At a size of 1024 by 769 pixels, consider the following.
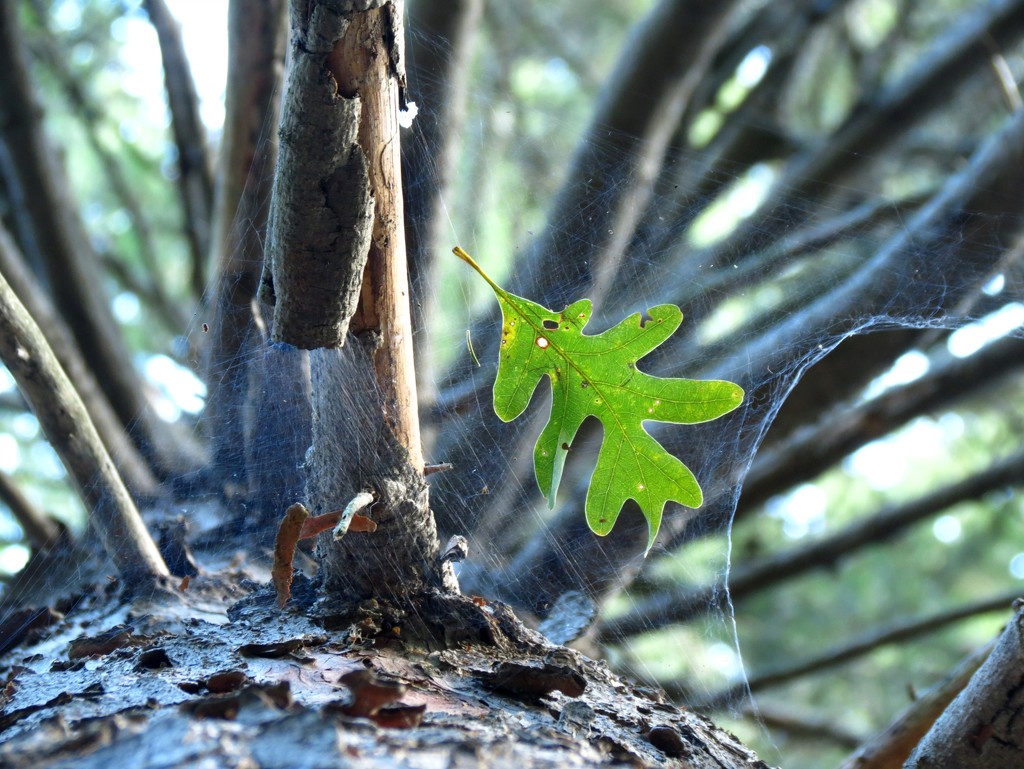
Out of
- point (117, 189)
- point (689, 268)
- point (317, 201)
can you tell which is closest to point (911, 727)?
point (689, 268)

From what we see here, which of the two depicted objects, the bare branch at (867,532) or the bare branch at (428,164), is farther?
the bare branch at (867,532)

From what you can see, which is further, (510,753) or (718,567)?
(718,567)

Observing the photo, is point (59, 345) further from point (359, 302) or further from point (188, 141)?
point (359, 302)

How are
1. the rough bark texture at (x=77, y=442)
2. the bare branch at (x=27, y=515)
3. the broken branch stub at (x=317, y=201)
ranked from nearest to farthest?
the broken branch stub at (x=317, y=201) → the rough bark texture at (x=77, y=442) → the bare branch at (x=27, y=515)

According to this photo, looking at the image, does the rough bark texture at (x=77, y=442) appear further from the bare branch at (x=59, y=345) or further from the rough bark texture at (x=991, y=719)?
the rough bark texture at (x=991, y=719)

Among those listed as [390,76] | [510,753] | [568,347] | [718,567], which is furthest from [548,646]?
[390,76]

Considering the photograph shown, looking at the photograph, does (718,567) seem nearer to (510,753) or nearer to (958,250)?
(510,753)

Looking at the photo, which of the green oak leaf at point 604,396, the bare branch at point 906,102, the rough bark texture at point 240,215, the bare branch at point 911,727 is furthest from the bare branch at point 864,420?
the rough bark texture at point 240,215
